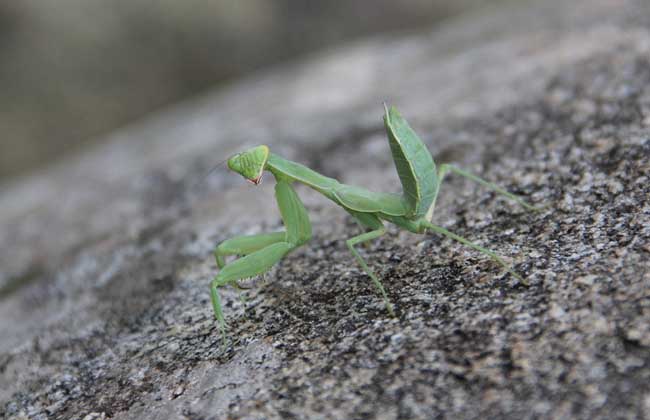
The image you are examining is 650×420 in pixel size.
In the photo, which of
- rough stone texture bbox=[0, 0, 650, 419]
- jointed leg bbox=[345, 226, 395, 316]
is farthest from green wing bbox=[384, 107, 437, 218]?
rough stone texture bbox=[0, 0, 650, 419]

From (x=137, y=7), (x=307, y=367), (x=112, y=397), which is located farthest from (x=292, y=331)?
(x=137, y=7)

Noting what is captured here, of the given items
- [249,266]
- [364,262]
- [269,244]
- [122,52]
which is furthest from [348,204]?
[122,52]

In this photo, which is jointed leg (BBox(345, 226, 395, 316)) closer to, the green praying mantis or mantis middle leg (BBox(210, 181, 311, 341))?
the green praying mantis

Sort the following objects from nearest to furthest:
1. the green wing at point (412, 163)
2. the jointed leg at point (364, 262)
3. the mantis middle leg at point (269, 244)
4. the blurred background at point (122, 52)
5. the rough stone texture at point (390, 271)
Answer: the rough stone texture at point (390, 271) → the jointed leg at point (364, 262) → the green wing at point (412, 163) → the mantis middle leg at point (269, 244) → the blurred background at point (122, 52)

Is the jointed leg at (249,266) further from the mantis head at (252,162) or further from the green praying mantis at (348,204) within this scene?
the mantis head at (252,162)

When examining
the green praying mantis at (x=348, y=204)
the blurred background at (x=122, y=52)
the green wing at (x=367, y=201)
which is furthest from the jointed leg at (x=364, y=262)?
the blurred background at (x=122, y=52)

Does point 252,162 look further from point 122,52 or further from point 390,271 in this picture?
point 122,52
